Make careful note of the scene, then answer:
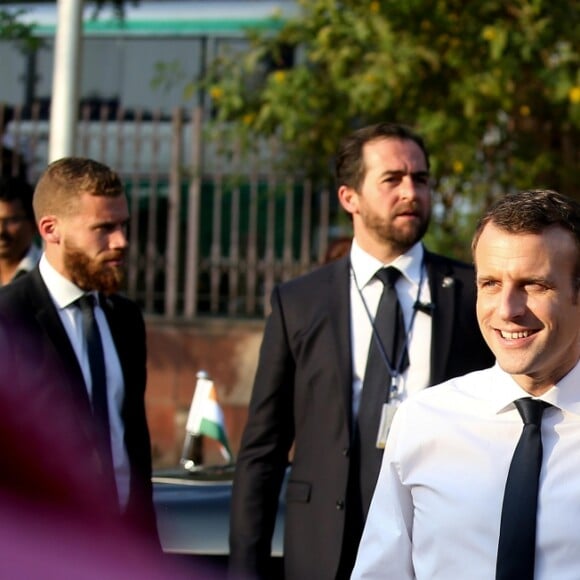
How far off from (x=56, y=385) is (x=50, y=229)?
588 mm

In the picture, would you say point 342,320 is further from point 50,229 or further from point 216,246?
point 216,246

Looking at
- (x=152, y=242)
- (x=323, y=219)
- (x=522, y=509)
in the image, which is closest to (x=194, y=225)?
(x=152, y=242)

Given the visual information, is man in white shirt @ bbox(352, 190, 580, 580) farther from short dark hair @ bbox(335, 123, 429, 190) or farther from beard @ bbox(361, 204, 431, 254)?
short dark hair @ bbox(335, 123, 429, 190)

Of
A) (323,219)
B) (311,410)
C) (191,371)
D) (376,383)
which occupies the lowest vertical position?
(191,371)

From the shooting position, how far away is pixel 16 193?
636cm

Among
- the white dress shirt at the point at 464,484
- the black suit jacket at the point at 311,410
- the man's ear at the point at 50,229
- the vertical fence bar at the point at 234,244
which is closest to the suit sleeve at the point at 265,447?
the black suit jacket at the point at 311,410

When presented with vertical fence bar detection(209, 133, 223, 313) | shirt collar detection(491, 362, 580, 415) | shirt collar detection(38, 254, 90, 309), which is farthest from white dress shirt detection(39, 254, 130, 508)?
vertical fence bar detection(209, 133, 223, 313)

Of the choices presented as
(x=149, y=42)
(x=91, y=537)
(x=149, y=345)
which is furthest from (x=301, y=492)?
(x=149, y=42)

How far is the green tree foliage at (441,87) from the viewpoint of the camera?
9758mm

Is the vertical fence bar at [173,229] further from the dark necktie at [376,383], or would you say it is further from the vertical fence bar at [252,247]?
the dark necktie at [376,383]

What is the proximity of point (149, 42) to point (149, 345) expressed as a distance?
323 cm

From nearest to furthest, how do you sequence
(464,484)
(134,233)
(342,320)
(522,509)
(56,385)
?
(522,509) → (464,484) → (56,385) → (342,320) → (134,233)

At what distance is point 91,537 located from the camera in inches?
162

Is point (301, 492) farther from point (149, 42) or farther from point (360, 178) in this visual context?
point (149, 42)
